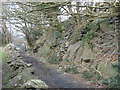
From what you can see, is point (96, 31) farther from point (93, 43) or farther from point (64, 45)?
point (64, 45)

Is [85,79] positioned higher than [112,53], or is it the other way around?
[112,53]

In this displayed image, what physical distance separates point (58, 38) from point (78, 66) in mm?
3247

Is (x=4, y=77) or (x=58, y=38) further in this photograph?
(x=58, y=38)

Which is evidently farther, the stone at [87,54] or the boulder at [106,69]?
the stone at [87,54]

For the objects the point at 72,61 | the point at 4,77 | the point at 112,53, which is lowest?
the point at 72,61

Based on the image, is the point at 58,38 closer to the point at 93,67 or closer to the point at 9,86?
the point at 93,67

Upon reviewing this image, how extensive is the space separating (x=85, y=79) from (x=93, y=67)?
542 mm

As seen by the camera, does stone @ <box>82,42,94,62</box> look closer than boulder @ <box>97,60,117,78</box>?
No

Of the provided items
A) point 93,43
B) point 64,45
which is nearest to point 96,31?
point 93,43

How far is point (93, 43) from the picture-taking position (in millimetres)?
5156

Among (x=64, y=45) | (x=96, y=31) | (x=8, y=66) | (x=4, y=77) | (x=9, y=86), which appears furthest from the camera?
(x=64, y=45)

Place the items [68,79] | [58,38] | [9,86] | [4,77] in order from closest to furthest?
[9,86]
[4,77]
[68,79]
[58,38]

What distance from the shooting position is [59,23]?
797cm

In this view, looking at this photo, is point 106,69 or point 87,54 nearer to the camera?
point 106,69
